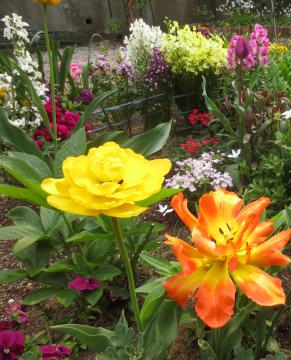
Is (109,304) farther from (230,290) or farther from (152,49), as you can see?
(152,49)

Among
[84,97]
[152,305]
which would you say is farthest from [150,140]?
[84,97]

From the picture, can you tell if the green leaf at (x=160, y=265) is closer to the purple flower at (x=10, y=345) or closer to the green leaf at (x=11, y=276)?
the purple flower at (x=10, y=345)

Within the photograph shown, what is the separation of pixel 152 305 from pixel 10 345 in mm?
478

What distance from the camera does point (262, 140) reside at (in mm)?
2846

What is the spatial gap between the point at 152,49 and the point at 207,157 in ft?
4.91

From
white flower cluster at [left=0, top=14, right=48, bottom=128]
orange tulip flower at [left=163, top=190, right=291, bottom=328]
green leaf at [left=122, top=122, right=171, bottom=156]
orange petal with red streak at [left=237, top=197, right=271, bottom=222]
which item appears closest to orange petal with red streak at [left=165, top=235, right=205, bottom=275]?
orange tulip flower at [left=163, top=190, right=291, bottom=328]

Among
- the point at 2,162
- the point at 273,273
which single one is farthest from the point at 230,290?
the point at 2,162

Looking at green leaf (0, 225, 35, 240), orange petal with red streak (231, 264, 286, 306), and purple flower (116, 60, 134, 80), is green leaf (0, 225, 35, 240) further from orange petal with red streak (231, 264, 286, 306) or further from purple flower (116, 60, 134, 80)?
purple flower (116, 60, 134, 80)

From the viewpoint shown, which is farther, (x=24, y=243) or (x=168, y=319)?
(x=24, y=243)

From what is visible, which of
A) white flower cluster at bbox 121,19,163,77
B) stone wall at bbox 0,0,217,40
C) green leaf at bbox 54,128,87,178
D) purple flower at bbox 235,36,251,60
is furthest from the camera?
stone wall at bbox 0,0,217,40

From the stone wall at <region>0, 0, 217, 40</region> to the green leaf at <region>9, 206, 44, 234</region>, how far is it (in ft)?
34.4

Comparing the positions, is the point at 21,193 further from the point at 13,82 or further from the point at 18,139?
the point at 13,82

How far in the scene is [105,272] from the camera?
1.72 m

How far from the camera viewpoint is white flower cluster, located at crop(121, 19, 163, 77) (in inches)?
156
